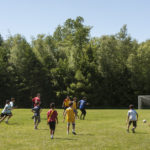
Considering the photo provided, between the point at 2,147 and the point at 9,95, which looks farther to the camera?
the point at 9,95

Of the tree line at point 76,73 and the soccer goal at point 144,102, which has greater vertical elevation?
the tree line at point 76,73

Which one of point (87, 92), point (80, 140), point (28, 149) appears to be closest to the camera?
point (28, 149)

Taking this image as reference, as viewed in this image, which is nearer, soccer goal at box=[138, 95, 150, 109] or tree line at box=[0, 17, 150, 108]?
soccer goal at box=[138, 95, 150, 109]

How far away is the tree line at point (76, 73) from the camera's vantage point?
58656mm

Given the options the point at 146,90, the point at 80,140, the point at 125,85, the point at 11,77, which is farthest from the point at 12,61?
Result: the point at 80,140

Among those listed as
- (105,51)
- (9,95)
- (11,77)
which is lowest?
(9,95)

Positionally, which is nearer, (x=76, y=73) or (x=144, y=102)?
(x=144, y=102)

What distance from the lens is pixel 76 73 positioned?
5681 centimetres

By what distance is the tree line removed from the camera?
Result: 192 feet

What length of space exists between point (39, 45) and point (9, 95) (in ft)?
43.7

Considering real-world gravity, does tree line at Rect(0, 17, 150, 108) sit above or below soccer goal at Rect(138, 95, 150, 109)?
above

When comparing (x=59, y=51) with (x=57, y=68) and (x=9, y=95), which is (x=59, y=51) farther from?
(x=9, y=95)

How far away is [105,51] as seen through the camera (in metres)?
60.8

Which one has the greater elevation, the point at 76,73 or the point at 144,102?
the point at 76,73
